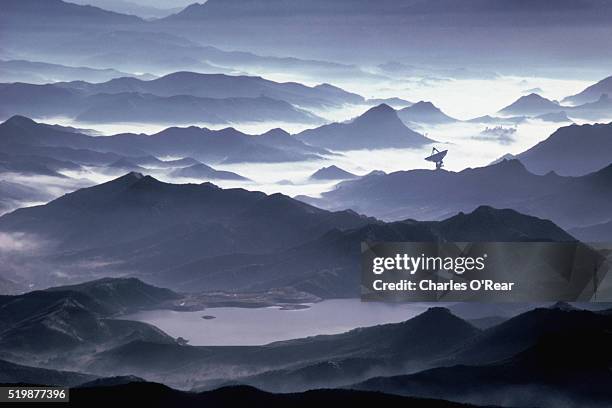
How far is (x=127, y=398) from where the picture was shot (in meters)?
133

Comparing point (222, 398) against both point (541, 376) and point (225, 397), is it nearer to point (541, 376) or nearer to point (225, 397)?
point (225, 397)

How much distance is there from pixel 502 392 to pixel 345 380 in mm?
43893

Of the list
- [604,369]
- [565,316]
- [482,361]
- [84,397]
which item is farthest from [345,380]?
[84,397]

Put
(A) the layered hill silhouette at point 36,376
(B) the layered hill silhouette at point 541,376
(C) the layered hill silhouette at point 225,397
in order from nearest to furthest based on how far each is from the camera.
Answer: (C) the layered hill silhouette at point 225,397, (B) the layered hill silhouette at point 541,376, (A) the layered hill silhouette at point 36,376

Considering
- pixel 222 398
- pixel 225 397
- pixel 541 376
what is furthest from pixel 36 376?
pixel 541 376

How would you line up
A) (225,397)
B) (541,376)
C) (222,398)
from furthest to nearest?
(541,376), (225,397), (222,398)

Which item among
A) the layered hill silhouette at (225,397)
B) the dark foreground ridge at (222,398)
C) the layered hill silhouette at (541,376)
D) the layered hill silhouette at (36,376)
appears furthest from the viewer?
the layered hill silhouette at (36,376)

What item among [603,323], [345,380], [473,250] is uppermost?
[473,250]

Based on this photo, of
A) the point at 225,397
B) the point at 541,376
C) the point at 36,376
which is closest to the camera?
the point at 225,397

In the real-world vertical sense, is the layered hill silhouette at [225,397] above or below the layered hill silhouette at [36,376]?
above

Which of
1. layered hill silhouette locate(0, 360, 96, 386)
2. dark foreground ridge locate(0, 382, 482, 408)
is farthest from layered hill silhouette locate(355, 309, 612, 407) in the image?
layered hill silhouette locate(0, 360, 96, 386)

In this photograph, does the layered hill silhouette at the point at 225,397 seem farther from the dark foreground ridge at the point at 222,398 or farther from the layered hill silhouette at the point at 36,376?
the layered hill silhouette at the point at 36,376

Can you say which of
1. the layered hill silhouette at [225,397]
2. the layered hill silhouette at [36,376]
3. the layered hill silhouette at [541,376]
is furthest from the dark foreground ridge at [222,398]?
the layered hill silhouette at [36,376]

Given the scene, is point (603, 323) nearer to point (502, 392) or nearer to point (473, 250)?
point (502, 392)
